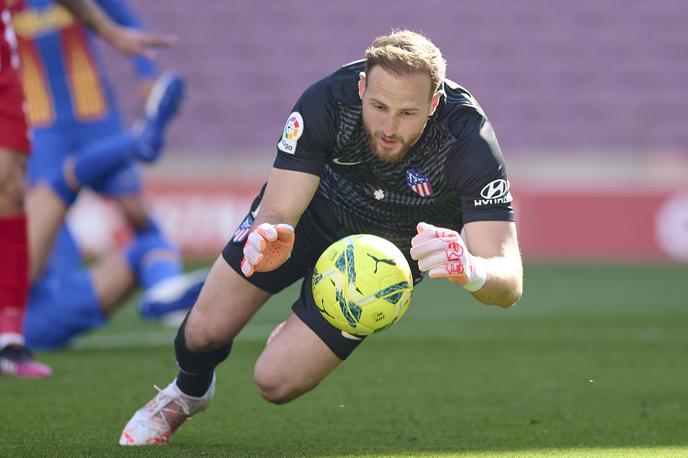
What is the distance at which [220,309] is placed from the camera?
4.49 meters

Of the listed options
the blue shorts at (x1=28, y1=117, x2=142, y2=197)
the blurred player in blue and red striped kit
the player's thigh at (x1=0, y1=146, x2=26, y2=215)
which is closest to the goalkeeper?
the player's thigh at (x1=0, y1=146, x2=26, y2=215)

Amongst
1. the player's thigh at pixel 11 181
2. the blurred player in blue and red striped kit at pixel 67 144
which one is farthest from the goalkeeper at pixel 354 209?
the blurred player in blue and red striped kit at pixel 67 144

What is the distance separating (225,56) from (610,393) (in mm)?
11282

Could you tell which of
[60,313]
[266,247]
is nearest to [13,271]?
[60,313]

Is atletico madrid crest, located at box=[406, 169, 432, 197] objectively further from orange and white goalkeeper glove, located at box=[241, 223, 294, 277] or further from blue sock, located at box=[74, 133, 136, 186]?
blue sock, located at box=[74, 133, 136, 186]

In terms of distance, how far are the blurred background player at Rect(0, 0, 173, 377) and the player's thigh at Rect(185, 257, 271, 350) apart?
161 centimetres

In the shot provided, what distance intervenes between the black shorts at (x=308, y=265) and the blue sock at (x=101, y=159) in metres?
2.94

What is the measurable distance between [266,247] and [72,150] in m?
4.20

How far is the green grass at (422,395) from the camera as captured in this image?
4352 millimetres

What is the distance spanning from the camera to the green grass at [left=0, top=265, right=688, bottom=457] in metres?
4.35

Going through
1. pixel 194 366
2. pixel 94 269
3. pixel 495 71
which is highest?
pixel 194 366

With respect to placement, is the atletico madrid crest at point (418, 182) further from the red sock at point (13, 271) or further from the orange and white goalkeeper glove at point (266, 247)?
the red sock at point (13, 271)

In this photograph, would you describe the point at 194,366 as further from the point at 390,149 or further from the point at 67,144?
the point at 67,144

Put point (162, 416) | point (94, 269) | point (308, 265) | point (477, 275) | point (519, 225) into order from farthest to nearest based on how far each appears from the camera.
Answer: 1. point (519, 225)
2. point (94, 269)
3. point (308, 265)
4. point (162, 416)
5. point (477, 275)
